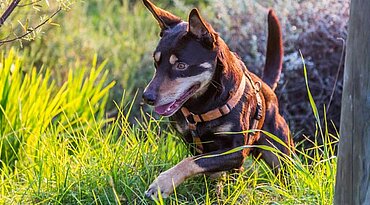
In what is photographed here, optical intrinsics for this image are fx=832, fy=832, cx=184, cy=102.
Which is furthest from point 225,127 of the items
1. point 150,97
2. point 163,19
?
point 163,19

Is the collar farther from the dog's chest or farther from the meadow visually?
the meadow

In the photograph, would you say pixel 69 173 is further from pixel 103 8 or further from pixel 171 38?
pixel 103 8

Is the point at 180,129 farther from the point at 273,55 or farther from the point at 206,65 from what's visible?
the point at 273,55

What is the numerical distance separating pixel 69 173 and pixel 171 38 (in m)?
0.82

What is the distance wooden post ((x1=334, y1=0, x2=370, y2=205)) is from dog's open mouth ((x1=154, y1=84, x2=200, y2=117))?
1.07 m

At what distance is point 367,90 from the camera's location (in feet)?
8.50

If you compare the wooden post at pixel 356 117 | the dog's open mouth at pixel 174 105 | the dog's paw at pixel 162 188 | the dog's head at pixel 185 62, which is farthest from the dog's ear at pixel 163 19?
the wooden post at pixel 356 117

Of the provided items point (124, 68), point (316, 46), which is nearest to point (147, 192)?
point (316, 46)

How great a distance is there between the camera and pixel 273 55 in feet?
15.4

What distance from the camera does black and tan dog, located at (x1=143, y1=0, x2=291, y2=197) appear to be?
365 centimetres

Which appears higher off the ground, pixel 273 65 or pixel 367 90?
pixel 367 90

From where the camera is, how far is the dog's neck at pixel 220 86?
3.81 m

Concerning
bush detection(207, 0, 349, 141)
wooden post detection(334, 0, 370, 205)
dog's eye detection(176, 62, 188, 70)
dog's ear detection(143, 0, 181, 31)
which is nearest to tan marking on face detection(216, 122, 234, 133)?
dog's eye detection(176, 62, 188, 70)

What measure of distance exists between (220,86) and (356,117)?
125 centimetres
